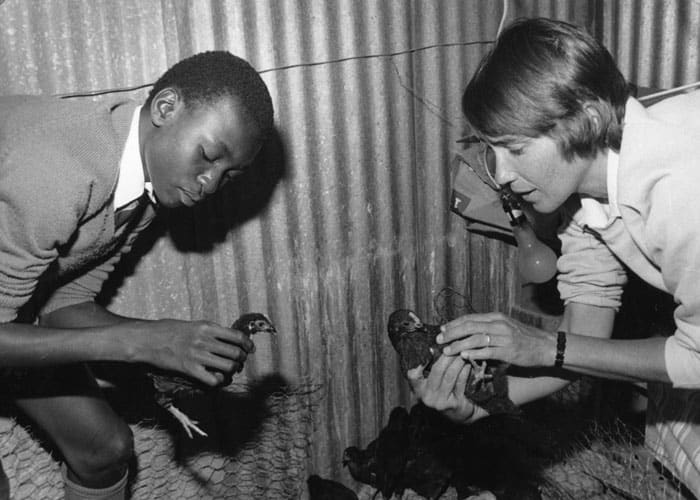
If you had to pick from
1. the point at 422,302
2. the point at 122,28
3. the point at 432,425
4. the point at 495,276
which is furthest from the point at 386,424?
the point at 122,28

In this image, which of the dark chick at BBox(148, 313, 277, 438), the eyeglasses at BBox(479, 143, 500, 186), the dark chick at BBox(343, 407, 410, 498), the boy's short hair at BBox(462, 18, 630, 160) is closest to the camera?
the boy's short hair at BBox(462, 18, 630, 160)

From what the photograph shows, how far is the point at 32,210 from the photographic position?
175 centimetres

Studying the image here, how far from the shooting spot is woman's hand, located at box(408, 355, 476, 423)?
223cm

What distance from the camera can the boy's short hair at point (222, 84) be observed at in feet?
6.61

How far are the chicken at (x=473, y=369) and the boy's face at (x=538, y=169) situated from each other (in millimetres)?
629

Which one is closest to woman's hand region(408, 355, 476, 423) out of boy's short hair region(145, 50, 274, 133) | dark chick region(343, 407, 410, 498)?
boy's short hair region(145, 50, 274, 133)

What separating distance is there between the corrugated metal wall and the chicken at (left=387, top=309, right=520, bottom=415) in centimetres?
89

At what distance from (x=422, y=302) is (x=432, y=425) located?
2.33 feet

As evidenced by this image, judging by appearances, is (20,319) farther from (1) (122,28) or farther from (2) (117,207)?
(1) (122,28)

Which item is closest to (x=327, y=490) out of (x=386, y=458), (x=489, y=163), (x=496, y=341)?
(x=386, y=458)

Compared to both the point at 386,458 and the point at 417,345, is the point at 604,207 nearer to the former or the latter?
the point at 417,345

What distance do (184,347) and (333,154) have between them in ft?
5.01

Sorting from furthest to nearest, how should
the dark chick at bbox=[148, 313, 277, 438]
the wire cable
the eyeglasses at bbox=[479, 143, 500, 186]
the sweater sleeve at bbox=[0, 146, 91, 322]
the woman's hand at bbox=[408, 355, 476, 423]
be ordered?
the eyeglasses at bbox=[479, 143, 500, 186], the wire cable, the dark chick at bbox=[148, 313, 277, 438], the woman's hand at bbox=[408, 355, 476, 423], the sweater sleeve at bbox=[0, 146, 91, 322]

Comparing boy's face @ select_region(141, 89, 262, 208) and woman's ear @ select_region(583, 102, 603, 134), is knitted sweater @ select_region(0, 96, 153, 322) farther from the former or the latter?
woman's ear @ select_region(583, 102, 603, 134)
